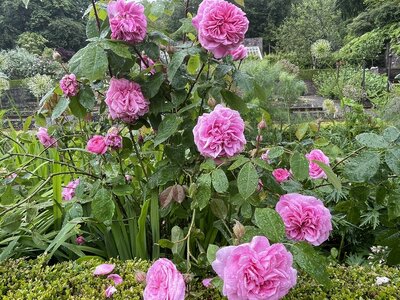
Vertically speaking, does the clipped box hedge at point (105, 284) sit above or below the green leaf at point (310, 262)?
below

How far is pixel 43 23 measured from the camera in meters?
23.8

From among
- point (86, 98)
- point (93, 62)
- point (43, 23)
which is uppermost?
point (43, 23)

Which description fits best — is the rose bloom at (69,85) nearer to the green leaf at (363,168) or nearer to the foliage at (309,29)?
the green leaf at (363,168)

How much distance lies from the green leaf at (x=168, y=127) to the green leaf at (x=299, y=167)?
34 cm

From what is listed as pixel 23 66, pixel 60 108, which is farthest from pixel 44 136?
pixel 23 66

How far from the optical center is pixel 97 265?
1.11 metres

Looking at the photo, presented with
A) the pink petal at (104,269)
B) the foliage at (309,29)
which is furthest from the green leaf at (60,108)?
the foliage at (309,29)

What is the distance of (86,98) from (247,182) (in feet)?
2.02

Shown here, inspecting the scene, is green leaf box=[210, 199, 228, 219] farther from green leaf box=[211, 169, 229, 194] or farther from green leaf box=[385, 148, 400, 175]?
green leaf box=[385, 148, 400, 175]

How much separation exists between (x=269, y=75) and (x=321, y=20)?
18.4 meters

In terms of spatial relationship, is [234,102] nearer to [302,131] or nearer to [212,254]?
[302,131]

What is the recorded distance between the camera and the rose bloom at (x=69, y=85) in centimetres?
113

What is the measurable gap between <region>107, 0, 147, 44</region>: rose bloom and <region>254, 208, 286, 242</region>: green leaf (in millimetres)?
605

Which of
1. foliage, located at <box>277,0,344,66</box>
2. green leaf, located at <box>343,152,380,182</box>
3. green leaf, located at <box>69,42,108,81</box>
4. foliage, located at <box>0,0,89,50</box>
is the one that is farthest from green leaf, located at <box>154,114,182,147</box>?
foliage, located at <box>0,0,89,50</box>
